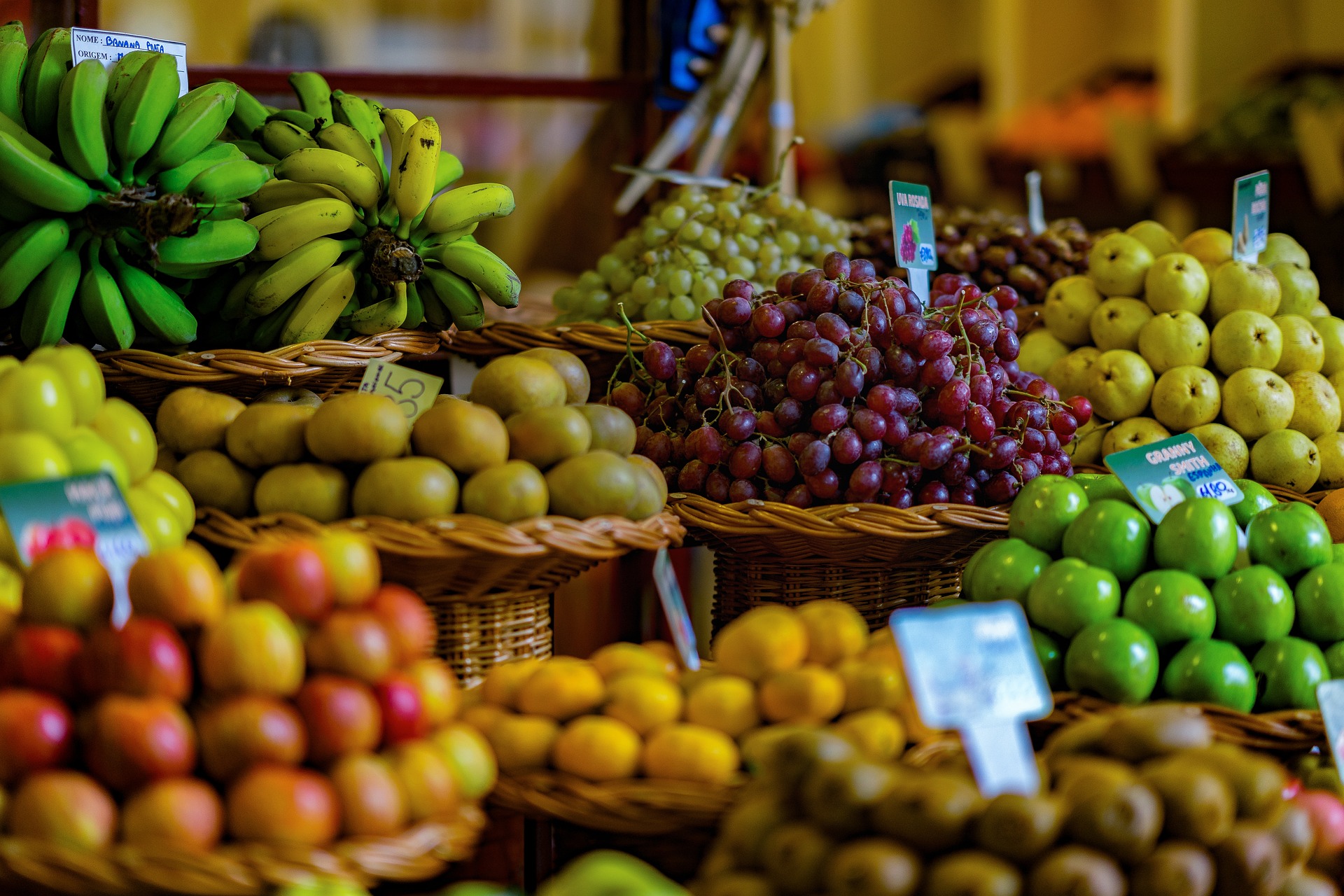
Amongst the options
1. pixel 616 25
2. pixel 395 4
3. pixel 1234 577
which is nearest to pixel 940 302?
pixel 1234 577

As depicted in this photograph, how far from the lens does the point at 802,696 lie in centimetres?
115

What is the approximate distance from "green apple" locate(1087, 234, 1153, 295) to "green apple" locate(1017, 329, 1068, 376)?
123 millimetres

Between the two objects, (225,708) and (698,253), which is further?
(698,253)

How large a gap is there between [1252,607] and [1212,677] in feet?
0.39

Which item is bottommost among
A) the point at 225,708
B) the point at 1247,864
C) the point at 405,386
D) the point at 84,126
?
the point at 1247,864

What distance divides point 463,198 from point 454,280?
125 millimetres

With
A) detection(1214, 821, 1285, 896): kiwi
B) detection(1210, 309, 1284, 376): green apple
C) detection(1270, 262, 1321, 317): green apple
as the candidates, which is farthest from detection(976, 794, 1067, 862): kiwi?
detection(1270, 262, 1321, 317): green apple

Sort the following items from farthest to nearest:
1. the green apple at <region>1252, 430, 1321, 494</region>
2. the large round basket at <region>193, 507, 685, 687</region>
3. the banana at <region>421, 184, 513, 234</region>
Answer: the green apple at <region>1252, 430, 1321, 494</region> < the banana at <region>421, 184, 513, 234</region> < the large round basket at <region>193, 507, 685, 687</region>

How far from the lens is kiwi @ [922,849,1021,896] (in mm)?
870

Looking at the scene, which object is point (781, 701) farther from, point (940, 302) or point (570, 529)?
point (940, 302)

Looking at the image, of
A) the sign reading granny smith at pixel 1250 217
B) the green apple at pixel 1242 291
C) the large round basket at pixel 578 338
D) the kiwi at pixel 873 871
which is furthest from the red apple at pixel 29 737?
the sign reading granny smith at pixel 1250 217

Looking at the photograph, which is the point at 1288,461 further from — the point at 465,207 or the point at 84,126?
the point at 84,126

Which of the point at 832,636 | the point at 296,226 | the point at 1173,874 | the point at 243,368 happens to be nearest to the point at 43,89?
the point at 296,226

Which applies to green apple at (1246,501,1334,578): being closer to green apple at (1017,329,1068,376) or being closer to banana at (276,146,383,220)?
green apple at (1017,329,1068,376)
